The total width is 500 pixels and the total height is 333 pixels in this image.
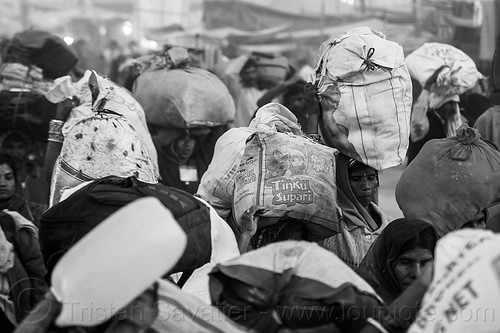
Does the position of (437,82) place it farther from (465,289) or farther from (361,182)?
(465,289)

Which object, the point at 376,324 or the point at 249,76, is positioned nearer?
the point at 376,324

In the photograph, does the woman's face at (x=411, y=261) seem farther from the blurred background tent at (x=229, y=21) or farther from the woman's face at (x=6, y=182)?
the blurred background tent at (x=229, y=21)

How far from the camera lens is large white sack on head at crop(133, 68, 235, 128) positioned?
682cm

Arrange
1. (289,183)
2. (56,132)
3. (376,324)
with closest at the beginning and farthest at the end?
(376,324) < (289,183) < (56,132)

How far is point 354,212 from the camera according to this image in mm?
5008

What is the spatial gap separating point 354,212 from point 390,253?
69 cm

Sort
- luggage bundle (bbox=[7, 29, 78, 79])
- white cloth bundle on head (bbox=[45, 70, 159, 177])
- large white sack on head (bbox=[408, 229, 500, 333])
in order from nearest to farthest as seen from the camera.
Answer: large white sack on head (bbox=[408, 229, 500, 333]), white cloth bundle on head (bbox=[45, 70, 159, 177]), luggage bundle (bbox=[7, 29, 78, 79])

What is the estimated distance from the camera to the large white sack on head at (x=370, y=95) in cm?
490

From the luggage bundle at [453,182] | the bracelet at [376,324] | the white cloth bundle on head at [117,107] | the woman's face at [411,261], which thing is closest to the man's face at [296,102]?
the white cloth bundle on head at [117,107]

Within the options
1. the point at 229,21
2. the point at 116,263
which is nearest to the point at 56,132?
the point at 116,263

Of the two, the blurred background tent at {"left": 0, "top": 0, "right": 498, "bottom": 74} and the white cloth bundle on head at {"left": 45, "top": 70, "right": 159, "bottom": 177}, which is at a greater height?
the white cloth bundle on head at {"left": 45, "top": 70, "right": 159, "bottom": 177}

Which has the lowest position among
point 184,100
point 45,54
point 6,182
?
point 6,182

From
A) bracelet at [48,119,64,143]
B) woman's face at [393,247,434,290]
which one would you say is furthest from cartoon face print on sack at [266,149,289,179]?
bracelet at [48,119,64,143]

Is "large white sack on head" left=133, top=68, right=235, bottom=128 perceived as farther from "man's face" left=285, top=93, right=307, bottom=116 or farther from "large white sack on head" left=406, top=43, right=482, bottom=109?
"man's face" left=285, top=93, right=307, bottom=116
